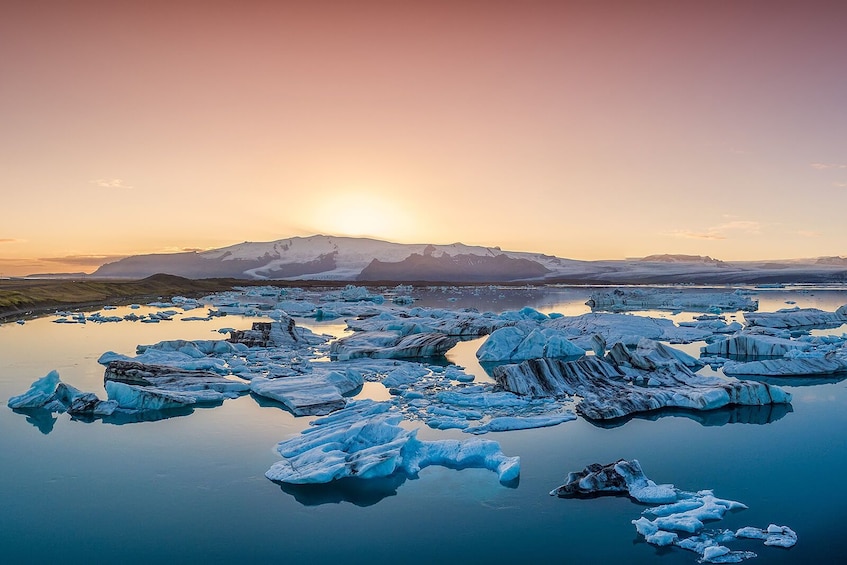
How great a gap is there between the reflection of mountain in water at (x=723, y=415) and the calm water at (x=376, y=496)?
0.09 m

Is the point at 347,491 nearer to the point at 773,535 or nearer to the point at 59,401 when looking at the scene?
the point at 773,535

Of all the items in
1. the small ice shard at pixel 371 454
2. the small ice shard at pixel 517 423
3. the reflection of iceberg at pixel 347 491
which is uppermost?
the small ice shard at pixel 371 454

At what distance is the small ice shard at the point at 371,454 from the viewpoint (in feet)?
22.3

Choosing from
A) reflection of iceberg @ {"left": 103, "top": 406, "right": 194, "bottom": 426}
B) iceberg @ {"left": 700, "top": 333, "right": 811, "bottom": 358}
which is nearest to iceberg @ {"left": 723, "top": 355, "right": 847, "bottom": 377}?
iceberg @ {"left": 700, "top": 333, "right": 811, "bottom": 358}

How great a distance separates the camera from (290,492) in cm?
646

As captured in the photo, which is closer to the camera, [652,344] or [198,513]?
[198,513]

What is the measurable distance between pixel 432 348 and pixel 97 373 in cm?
877

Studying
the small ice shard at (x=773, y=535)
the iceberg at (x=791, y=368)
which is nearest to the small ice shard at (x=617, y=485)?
the small ice shard at (x=773, y=535)

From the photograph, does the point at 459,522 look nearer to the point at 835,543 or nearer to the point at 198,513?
the point at 198,513

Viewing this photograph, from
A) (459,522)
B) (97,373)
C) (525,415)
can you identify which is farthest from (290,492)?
(97,373)

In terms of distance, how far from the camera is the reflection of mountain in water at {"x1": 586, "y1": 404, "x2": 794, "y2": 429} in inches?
380

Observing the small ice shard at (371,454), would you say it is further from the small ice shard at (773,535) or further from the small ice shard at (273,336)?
the small ice shard at (273,336)

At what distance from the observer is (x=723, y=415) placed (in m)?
10.1

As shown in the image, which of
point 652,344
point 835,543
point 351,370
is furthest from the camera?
point 652,344
